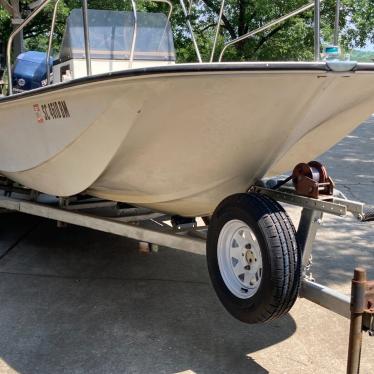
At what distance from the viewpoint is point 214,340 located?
10.7 ft

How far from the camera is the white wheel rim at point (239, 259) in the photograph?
120 inches

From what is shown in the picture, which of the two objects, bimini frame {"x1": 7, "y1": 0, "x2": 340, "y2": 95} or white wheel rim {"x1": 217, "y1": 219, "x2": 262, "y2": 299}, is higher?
bimini frame {"x1": 7, "y1": 0, "x2": 340, "y2": 95}

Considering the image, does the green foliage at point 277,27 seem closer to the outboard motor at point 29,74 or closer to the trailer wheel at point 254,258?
the outboard motor at point 29,74

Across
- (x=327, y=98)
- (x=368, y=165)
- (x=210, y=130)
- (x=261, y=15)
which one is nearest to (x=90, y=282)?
(x=210, y=130)

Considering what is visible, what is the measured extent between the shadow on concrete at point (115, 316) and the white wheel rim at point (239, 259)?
37cm

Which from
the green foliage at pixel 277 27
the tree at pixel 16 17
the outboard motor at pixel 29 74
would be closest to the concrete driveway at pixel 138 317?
the outboard motor at pixel 29 74

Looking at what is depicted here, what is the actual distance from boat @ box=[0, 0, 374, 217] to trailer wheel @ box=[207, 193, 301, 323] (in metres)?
→ 0.38

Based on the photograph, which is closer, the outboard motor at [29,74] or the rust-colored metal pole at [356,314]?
the rust-colored metal pole at [356,314]

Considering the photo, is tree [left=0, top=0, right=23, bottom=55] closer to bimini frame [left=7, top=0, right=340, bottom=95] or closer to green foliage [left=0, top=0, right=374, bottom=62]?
bimini frame [left=7, top=0, right=340, bottom=95]

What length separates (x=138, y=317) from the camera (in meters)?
3.57

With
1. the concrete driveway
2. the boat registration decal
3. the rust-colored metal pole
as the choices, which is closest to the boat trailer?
the rust-colored metal pole

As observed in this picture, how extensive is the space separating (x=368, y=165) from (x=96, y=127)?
6.55 metres

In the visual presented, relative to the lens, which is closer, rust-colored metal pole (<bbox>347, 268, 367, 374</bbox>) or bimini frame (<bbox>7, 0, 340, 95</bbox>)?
rust-colored metal pole (<bbox>347, 268, 367, 374</bbox>)

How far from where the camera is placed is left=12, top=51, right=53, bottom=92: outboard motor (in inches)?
205
